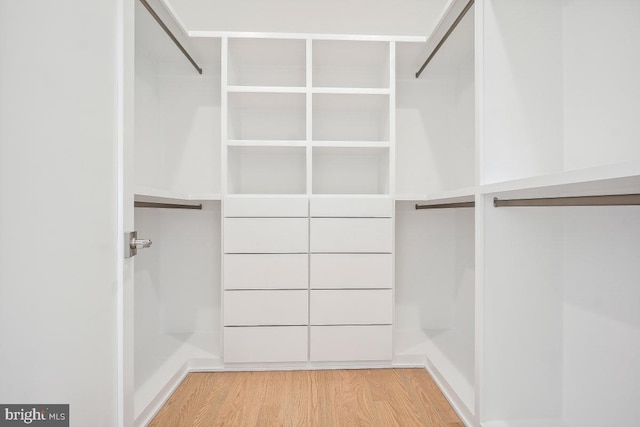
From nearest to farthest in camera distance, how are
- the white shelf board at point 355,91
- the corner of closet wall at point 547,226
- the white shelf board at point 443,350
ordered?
the corner of closet wall at point 547,226 → the white shelf board at point 443,350 → the white shelf board at point 355,91

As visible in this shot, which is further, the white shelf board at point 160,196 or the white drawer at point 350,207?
the white drawer at point 350,207

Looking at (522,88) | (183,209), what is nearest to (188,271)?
(183,209)

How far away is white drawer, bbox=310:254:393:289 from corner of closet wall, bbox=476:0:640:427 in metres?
0.67

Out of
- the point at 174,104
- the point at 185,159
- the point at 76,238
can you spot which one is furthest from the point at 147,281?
the point at 76,238

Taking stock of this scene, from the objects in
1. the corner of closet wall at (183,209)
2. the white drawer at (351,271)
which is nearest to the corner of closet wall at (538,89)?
the white drawer at (351,271)

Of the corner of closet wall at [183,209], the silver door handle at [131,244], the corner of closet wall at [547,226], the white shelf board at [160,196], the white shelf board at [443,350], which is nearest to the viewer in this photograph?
the silver door handle at [131,244]

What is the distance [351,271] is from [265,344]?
63cm

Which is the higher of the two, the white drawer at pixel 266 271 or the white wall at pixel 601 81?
the white wall at pixel 601 81

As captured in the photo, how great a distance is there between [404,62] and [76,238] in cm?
211

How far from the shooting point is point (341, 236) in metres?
1.95

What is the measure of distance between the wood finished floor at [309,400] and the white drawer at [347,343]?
84 mm

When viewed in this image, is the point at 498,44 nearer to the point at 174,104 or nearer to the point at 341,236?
the point at 341,236

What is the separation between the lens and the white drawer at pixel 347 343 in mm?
1945

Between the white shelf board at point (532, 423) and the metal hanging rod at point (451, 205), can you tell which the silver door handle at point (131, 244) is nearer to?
the metal hanging rod at point (451, 205)
